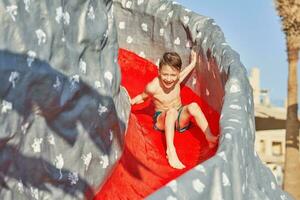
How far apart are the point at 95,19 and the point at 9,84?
2.63 ft

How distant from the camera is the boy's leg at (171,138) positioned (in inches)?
164

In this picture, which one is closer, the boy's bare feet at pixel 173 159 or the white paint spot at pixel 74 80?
the white paint spot at pixel 74 80

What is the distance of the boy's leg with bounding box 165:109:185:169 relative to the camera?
4.16 metres

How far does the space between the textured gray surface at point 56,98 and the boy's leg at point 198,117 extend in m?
0.77

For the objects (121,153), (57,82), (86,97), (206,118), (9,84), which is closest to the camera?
(9,84)

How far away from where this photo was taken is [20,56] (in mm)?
3154

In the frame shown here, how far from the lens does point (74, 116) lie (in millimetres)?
3482

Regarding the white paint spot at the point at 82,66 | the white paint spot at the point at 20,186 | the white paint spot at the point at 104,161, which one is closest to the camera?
the white paint spot at the point at 20,186

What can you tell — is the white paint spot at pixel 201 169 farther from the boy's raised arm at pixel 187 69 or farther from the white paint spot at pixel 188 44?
the white paint spot at pixel 188 44

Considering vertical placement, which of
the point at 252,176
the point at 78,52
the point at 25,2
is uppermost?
the point at 25,2

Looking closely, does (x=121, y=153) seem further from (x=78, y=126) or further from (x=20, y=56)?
(x=20, y=56)

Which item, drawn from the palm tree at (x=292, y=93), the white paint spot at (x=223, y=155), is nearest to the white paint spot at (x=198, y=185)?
the white paint spot at (x=223, y=155)

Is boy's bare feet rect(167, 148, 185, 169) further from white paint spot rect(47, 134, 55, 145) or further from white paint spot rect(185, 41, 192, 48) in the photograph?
white paint spot rect(185, 41, 192, 48)

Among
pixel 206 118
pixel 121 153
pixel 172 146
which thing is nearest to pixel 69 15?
pixel 121 153
